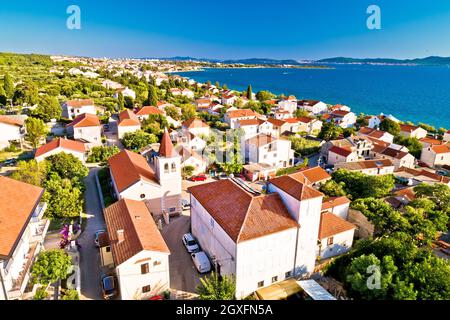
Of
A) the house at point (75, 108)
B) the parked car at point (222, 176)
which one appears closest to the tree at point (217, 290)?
the parked car at point (222, 176)

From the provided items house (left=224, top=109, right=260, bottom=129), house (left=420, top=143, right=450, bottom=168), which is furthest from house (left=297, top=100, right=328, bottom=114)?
house (left=420, top=143, right=450, bottom=168)

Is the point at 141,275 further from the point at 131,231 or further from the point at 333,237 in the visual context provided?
the point at 333,237

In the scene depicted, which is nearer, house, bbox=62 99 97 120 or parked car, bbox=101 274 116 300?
parked car, bbox=101 274 116 300

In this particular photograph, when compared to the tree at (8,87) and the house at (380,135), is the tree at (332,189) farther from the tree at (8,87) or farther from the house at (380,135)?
the tree at (8,87)

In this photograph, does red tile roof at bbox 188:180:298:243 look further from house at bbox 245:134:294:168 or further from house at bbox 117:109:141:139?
house at bbox 117:109:141:139

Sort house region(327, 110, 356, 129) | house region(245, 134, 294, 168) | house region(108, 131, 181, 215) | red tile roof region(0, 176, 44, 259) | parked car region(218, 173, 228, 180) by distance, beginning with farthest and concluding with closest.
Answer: house region(327, 110, 356, 129)
house region(245, 134, 294, 168)
parked car region(218, 173, 228, 180)
house region(108, 131, 181, 215)
red tile roof region(0, 176, 44, 259)

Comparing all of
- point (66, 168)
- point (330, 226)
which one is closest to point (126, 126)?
point (66, 168)
